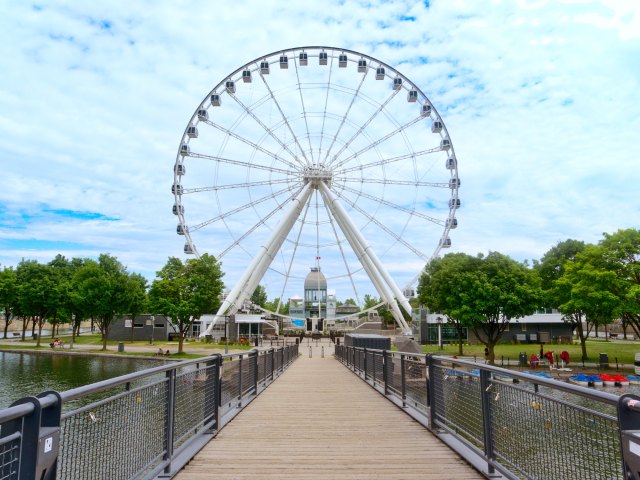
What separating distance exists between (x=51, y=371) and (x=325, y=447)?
30.0 m

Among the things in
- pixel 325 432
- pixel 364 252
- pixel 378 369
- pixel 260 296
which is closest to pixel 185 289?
pixel 364 252

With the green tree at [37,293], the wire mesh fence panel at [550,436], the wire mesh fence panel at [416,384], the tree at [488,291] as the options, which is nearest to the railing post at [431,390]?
the wire mesh fence panel at [416,384]

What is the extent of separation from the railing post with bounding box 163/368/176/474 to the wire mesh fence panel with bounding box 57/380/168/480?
38mm

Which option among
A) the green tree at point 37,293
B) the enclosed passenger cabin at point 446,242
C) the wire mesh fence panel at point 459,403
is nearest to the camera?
the wire mesh fence panel at point 459,403

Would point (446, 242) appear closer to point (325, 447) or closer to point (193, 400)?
point (325, 447)

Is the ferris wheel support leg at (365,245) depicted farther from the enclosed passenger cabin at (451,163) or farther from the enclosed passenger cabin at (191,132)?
the enclosed passenger cabin at (191,132)

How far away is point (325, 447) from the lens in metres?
6.18

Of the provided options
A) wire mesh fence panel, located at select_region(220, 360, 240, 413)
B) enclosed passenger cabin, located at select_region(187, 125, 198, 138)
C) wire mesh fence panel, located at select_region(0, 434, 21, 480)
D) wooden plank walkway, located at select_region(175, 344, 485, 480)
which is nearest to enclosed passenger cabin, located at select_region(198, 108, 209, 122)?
enclosed passenger cabin, located at select_region(187, 125, 198, 138)

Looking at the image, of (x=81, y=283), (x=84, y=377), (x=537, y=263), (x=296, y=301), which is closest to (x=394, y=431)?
(x=84, y=377)

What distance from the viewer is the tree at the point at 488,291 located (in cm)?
3759

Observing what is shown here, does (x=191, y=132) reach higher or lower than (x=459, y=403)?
higher

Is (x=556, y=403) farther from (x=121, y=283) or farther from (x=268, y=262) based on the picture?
(x=121, y=283)

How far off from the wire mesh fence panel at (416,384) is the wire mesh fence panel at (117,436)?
171 inches

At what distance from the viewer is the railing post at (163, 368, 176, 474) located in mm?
4965
